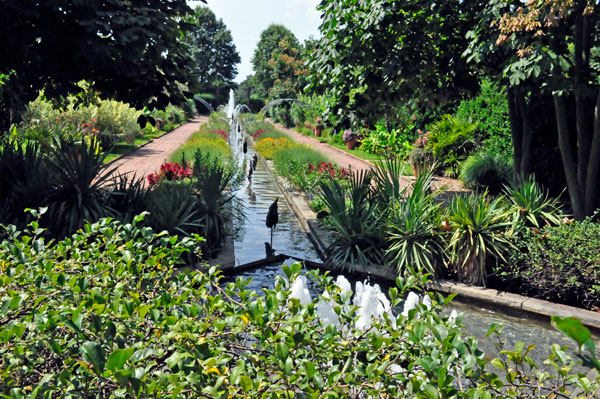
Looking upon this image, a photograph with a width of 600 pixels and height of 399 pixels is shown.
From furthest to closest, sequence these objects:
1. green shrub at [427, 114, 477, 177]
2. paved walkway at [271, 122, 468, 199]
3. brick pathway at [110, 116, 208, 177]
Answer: brick pathway at [110, 116, 208, 177], green shrub at [427, 114, 477, 177], paved walkway at [271, 122, 468, 199]

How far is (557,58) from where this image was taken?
6332mm

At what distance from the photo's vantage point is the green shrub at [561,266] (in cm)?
556

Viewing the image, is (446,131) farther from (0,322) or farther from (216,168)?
(0,322)

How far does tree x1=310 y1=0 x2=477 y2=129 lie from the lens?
8133mm

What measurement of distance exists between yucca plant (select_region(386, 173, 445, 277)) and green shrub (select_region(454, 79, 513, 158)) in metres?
7.50

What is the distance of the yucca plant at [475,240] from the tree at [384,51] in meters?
2.71

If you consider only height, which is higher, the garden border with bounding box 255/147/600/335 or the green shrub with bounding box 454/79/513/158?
the green shrub with bounding box 454/79/513/158

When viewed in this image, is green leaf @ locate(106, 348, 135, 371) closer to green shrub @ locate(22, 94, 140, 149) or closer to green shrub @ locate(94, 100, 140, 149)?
green shrub @ locate(22, 94, 140, 149)

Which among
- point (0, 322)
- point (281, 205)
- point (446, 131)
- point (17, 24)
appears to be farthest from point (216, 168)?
point (446, 131)

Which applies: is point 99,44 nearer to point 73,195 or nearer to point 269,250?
point 73,195

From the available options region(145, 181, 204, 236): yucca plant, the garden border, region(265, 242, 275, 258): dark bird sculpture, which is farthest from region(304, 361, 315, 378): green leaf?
region(265, 242, 275, 258): dark bird sculpture

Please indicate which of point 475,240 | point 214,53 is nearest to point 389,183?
point 475,240

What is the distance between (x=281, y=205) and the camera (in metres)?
11.7

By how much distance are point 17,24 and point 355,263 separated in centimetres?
540
